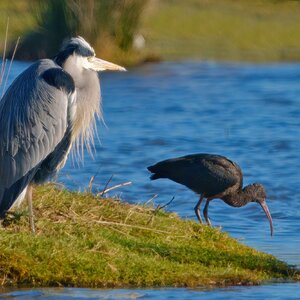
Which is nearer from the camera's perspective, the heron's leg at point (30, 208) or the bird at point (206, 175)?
the heron's leg at point (30, 208)

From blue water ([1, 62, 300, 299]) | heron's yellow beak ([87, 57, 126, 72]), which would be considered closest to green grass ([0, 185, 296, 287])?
blue water ([1, 62, 300, 299])

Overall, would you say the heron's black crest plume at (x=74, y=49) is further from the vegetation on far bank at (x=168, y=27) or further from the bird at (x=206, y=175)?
the vegetation on far bank at (x=168, y=27)

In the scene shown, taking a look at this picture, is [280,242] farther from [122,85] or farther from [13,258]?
[122,85]

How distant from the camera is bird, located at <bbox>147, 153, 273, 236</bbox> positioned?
374 inches

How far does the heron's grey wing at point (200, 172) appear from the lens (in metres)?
9.49

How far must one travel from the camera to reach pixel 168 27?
2806cm

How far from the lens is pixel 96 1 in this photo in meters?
22.3

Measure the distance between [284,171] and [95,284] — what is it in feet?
23.6

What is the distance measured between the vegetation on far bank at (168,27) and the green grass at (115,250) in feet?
46.0

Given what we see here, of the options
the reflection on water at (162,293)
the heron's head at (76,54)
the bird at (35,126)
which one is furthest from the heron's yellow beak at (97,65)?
the reflection on water at (162,293)

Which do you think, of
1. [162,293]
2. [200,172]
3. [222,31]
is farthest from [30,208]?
[222,31]

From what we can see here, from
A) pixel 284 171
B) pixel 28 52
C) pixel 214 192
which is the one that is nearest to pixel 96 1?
pixel 28 52

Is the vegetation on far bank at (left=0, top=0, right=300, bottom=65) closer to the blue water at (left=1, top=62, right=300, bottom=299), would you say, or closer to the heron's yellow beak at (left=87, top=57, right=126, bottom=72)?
the blue water at (left=1, top=62, right=300, bottom=299)

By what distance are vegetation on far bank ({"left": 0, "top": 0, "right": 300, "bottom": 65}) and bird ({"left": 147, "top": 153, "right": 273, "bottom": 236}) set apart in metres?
12.4
